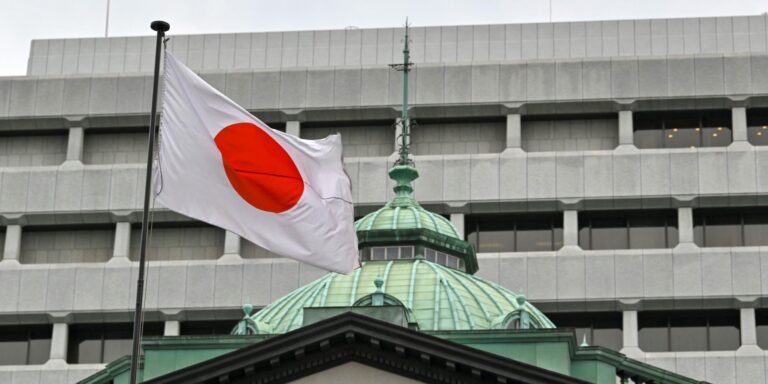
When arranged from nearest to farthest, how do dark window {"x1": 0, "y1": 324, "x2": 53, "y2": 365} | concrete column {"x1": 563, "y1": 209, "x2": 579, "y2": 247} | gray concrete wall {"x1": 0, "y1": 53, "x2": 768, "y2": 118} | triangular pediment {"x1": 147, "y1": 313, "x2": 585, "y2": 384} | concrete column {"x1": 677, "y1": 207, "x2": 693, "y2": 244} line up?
triangular pediment {"x1": 147, "y1": 313, "x2": 585, "y2": 384} < concrete column {"x1": 677, "y1": 207, "x2": 693, "y2": 244} < concrete column {"x1": 563, "y1": 209, "x2": 579, "y2": 247} < gray concrete wall {"x1": 0, "y1": 53, "x2": 768, "y2": 118} < dark window {"x1": 0, "y1": 324, "x2": 53, "y2": 365}

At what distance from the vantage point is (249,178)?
41031 millimetres

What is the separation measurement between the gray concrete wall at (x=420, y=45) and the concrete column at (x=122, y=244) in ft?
22.8

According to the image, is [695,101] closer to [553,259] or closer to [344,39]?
[553,259]

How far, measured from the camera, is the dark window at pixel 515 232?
86312 millimetres

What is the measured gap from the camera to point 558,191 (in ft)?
280

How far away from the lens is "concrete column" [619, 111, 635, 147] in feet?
Answer: 281

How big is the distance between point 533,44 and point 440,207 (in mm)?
8136

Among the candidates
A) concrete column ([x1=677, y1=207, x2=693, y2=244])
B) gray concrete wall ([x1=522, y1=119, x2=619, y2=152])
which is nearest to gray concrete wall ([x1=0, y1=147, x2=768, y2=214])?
concrete column ([x1=677, y1=207, x2=693, y2=244])

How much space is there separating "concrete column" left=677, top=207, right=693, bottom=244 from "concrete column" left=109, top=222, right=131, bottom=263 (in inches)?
843

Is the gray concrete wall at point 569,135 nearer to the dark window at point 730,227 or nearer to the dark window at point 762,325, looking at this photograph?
the dark window at point 730,227

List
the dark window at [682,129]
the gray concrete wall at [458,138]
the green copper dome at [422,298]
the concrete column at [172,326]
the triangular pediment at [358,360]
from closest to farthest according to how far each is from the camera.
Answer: the triangular pediment at [358,360] < the green copper dome at [422,298] < the concrete column at [172,326] < the dark window at [682,129] < the gray concrete wall at [458,138]

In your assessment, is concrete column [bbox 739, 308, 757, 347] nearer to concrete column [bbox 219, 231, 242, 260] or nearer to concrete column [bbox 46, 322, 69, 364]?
concrete column [bbox 219, 231, 242, 260]

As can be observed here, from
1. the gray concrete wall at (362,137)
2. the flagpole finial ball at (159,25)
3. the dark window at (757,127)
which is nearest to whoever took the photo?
the flagpole finial ball at (159,25)

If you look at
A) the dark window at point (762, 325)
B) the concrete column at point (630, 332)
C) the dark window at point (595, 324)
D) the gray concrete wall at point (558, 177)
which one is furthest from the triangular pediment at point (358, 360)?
the dark window at point (762, 325)
